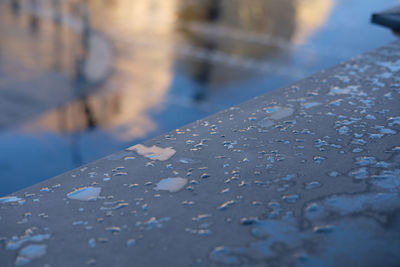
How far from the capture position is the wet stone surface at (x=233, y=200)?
129cm

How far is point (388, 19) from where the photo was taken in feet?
11.6

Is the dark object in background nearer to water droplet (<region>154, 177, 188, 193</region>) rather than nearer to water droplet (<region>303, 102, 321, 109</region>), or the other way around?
water droplet (<region>303, 102, 321, 109</region>)

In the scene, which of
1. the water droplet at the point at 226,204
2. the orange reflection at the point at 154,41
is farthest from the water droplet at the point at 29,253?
the orange reflection at the point at 154,41

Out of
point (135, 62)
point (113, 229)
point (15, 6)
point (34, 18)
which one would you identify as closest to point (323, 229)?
point (113, 229)

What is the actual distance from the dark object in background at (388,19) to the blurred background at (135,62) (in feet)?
19.0

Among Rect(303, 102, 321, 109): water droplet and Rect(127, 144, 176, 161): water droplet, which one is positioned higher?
Rect(303, 102, 321, 109): water droplet

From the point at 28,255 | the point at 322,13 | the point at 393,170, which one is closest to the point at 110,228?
the point at 28,255

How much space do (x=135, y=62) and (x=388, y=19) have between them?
10.0 meters

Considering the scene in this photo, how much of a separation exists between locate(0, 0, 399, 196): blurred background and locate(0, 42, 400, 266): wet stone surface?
6.23 meters

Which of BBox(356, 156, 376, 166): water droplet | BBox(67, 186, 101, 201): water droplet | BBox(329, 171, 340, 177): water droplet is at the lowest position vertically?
BBox(329, 171, 340, 177): water droplet

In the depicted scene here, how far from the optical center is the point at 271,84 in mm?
11805

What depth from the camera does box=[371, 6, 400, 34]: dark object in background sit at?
11.6ft

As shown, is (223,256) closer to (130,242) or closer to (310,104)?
(130,242)

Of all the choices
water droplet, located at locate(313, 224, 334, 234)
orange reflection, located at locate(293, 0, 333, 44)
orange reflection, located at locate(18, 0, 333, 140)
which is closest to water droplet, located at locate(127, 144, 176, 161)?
water droplet, located at locate(313, 224, 334, 234)
